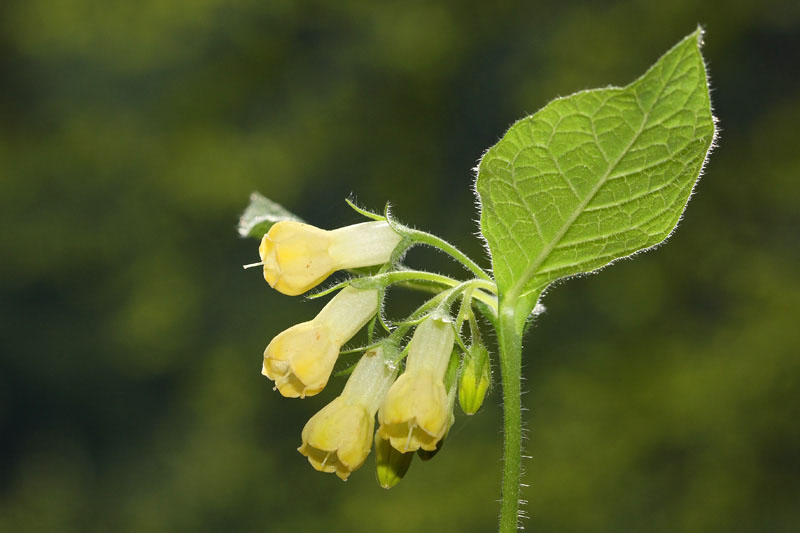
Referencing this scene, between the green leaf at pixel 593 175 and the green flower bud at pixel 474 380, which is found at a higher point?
the green leaf at pixel 593 175

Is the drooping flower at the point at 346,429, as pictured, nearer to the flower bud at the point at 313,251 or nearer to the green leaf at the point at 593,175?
the flower bud at the point at 313,251

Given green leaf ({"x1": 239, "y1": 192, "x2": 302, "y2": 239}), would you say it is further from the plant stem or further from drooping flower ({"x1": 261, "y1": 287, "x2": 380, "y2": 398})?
the plant stem

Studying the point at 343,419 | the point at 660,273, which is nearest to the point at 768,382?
the point at 660,273

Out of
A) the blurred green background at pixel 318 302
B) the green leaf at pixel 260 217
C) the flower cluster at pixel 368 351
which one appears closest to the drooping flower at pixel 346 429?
the flower cluster at pixel 368 351

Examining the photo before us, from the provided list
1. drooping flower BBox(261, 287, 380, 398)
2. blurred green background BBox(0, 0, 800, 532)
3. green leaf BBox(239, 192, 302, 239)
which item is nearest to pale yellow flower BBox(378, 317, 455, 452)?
drooping flower BBox(261, 287, 380, 398)

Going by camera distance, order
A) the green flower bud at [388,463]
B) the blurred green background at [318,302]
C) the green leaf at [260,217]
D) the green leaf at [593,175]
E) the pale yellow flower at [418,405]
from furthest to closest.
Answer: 1. the blurred green background at [318,302]
2. the green leaf at [260,217]
3. the green flower bud at [388,463]
4. the pale yellow flower at [418,405]
5. the green leaf at [593,175]

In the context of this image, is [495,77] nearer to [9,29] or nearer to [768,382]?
[768,382]
